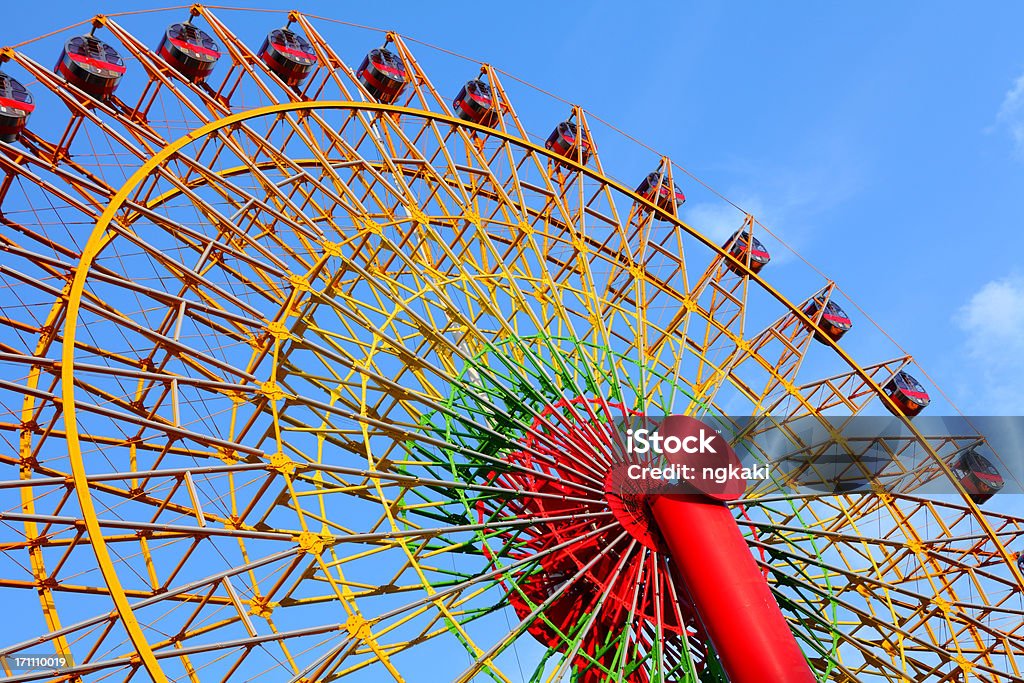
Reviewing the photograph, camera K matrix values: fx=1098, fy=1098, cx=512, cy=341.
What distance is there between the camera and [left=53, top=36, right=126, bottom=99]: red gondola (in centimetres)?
2414

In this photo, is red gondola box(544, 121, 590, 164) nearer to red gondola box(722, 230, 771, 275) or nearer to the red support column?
red gondola box(722, 230, 771, 275)

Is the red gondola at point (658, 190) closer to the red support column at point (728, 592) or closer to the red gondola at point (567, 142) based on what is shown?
the red gondola at point (567, 142)

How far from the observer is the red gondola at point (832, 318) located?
32406 mm

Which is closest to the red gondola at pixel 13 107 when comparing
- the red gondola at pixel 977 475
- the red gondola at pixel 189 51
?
the red gondola at pixel 189 51

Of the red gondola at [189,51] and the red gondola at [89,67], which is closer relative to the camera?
the red gondola at [89,67]

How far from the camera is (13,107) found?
74.0 feet

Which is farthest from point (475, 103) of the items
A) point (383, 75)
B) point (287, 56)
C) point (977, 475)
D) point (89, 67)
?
point (977, 475)

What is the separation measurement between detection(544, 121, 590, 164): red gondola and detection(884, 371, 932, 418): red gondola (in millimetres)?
11067

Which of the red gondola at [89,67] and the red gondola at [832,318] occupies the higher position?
the red gondola at [89,67]

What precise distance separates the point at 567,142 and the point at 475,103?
9.85 ft

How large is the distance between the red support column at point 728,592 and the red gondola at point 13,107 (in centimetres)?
1506

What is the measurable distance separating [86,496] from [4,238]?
1059cm

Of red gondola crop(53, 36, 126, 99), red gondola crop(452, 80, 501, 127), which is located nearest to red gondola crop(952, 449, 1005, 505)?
red gondola crop(452, 80, 501, 127)

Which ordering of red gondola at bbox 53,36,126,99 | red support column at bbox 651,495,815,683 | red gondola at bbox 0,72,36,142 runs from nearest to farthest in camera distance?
Answer: red support column at bbox 651,495,815,683 < red gondola at bbox 0,72,36,142 < red gondola at bbox 53,36,126,99
